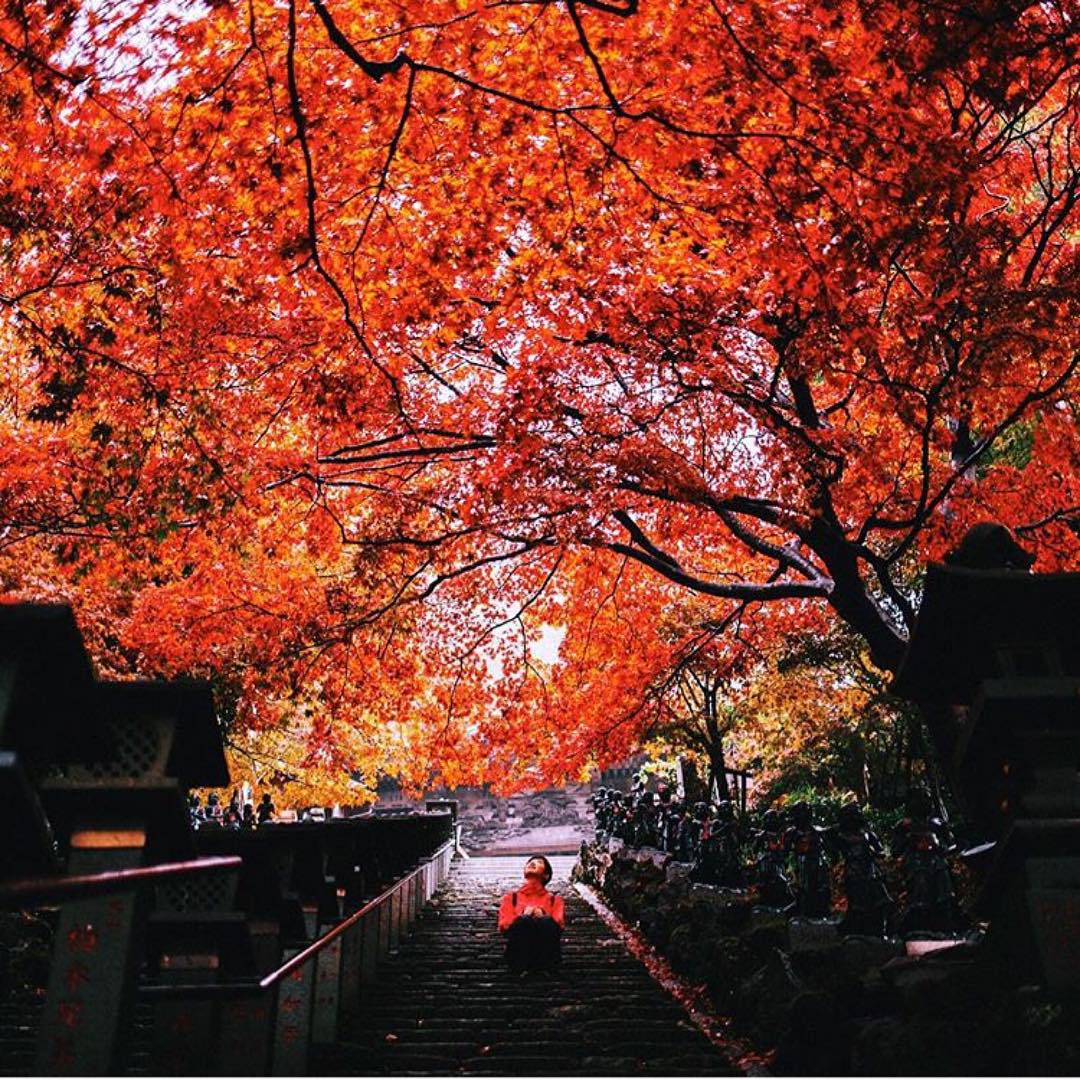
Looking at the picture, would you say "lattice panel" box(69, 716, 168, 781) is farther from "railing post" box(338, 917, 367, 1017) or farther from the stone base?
the stone base

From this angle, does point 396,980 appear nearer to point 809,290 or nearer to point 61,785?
point 61,785

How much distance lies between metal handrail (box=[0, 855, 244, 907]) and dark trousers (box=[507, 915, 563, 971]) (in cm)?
687

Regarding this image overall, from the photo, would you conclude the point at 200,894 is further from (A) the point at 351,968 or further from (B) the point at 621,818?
(B) the point at 621,818

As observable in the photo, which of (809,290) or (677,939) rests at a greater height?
(809,290)

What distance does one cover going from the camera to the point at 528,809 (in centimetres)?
4772

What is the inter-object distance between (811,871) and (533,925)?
3.86m

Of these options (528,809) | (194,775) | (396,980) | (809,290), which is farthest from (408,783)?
(528,809)

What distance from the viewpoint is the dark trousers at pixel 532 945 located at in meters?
9.63

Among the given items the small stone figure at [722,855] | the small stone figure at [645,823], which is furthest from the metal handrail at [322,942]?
the small stone figure at [645,823]

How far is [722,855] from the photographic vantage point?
10664mm

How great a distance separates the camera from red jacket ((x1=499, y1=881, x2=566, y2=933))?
10.0 meters

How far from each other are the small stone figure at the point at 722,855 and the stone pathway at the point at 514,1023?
4.67 ft

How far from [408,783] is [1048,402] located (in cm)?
1658

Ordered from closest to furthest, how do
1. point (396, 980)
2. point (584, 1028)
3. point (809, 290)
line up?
1. point (584, 1028)
2. point (809, 290)
3. point (396, 980)
